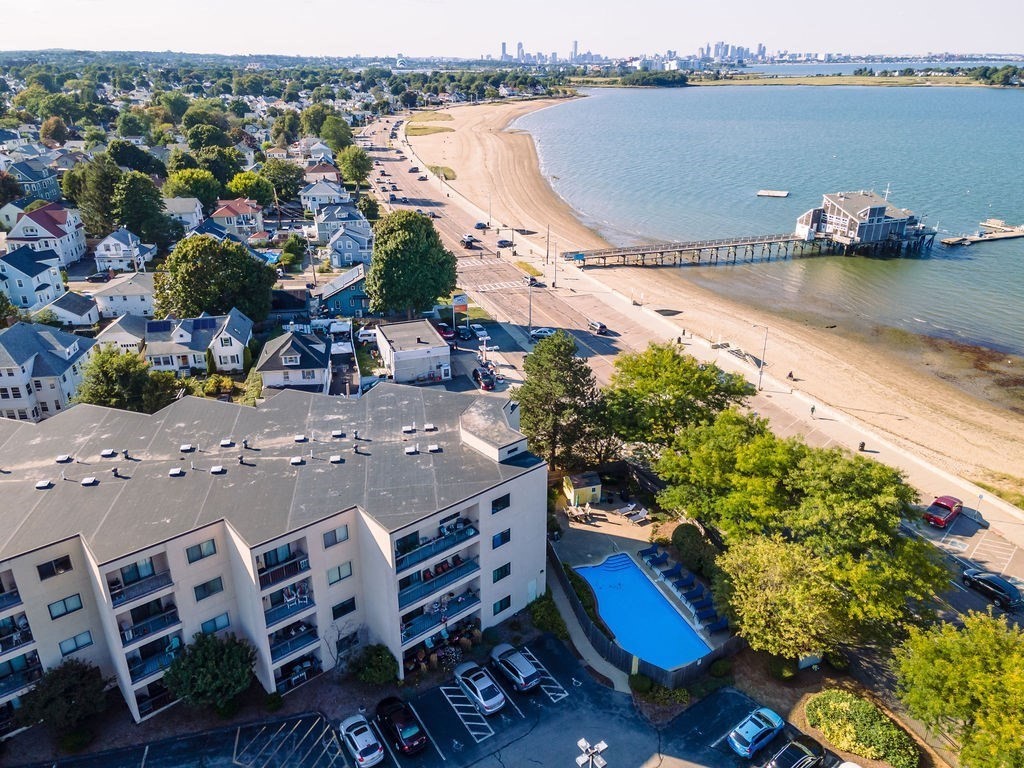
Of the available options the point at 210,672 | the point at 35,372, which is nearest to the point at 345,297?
the point at 35,372

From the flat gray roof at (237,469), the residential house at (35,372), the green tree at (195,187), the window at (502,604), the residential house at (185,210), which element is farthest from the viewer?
the green tree at (195,187)

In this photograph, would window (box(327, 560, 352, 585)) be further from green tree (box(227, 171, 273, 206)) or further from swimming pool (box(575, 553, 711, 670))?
green tree (box(227, 171, 273, 206))

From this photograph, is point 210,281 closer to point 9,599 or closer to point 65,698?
point 9,599

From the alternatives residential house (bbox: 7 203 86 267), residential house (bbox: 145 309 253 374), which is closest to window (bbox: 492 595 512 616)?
residential house (bbox: 145 309 253 374)

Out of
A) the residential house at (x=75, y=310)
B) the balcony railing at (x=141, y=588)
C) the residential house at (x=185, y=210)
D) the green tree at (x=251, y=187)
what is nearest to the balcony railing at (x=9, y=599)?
the balcony railing at (x=141, y=588)

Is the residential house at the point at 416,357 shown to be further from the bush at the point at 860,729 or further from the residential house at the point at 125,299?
the bush at the point at 860,729
